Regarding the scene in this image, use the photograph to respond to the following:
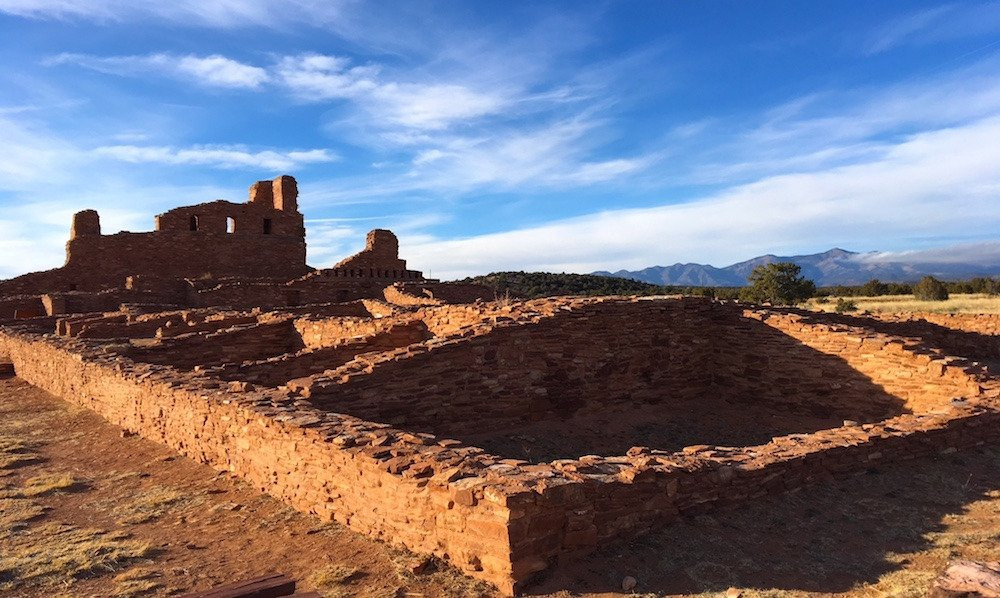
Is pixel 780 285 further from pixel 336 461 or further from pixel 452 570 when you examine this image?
pixel 452 570

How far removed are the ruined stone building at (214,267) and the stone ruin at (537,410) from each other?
29.5 ft

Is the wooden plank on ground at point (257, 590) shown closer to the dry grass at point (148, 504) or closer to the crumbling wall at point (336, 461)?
the crumbling wall at point (336, 461)

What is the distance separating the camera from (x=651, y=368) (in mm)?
9656

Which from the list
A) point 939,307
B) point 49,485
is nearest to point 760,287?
point 939,307

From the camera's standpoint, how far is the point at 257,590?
3844 mm

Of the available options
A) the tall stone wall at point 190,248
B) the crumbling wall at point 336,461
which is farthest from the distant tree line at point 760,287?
the crumbling wall at point 336,461

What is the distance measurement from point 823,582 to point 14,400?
13.9 metres

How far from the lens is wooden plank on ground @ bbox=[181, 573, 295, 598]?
382cm

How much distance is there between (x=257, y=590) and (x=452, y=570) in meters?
1.23

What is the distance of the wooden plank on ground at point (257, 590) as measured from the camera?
12.5ft

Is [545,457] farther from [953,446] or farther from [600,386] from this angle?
[953,446]

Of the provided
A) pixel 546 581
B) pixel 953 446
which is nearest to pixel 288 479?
pixel 546 581

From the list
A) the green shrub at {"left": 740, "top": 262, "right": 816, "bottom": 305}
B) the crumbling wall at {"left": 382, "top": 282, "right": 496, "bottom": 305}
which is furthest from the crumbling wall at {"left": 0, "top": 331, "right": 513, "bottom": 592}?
the green shrub at {"left": 740, "top": 262, "right": 816, "bottom": 305}

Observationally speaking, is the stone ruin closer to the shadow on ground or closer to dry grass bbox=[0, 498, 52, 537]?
the shadow on ground
